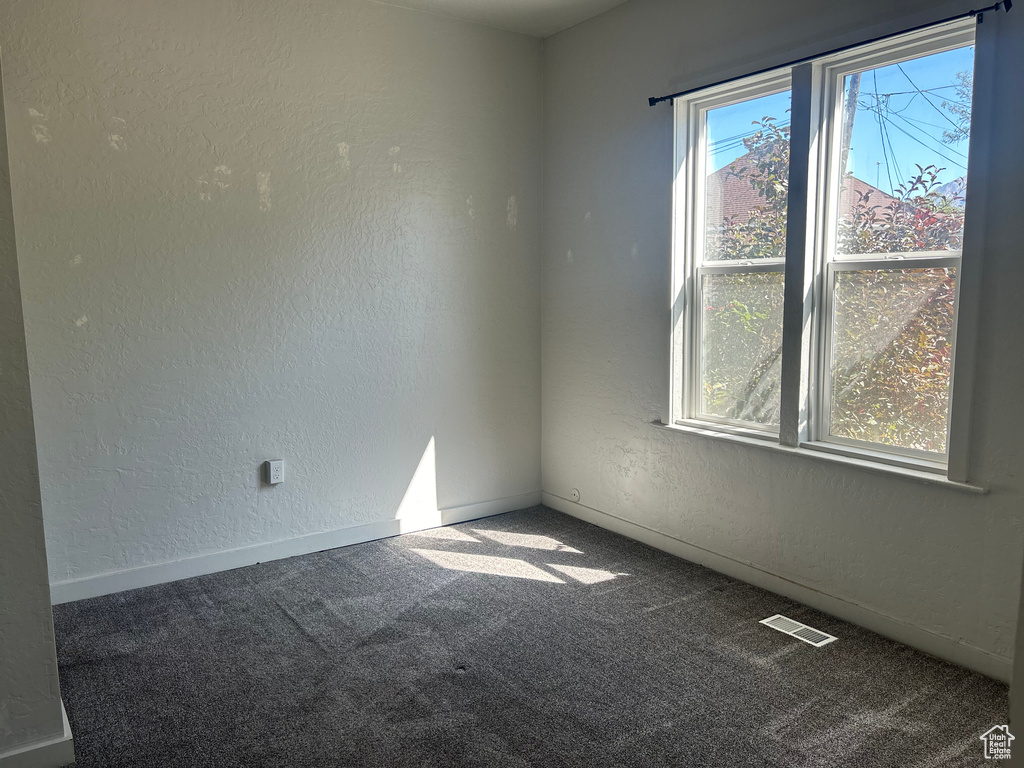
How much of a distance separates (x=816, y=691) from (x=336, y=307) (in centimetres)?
265

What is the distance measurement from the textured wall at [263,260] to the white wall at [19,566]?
3.99ft

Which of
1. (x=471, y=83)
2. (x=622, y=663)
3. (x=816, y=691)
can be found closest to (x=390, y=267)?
(x=471, y=83)

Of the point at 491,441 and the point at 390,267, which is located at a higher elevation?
the point at 390,267

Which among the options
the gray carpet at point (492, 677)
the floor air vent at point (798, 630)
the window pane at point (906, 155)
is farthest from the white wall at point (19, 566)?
the window pane at point (906, 155)

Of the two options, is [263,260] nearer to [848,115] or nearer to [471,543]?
[471,543]

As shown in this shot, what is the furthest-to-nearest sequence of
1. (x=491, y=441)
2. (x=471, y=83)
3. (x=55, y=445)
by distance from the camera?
(x=491, y=441)
(x=471, y=83)
(x=55, y=445)

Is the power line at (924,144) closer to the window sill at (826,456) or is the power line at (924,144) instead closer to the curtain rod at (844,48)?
the curtain rod at (844,48)

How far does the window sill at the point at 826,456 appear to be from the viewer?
2621 millimetres

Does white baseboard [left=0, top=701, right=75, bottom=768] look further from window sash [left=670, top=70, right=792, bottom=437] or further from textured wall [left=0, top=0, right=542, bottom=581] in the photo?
window sash [left=670, top=70, right=792, bottom=437]

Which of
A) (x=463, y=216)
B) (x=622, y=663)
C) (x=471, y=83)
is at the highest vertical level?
(x=471, y=83)

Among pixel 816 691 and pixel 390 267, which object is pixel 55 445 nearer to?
pixel 390 267

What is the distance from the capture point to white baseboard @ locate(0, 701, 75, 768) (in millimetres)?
2039

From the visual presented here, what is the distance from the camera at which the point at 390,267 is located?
388cm

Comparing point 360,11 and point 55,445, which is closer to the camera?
point 55,445
